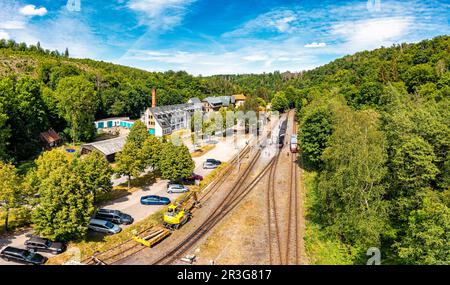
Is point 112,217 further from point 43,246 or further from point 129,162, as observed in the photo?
point 129,162

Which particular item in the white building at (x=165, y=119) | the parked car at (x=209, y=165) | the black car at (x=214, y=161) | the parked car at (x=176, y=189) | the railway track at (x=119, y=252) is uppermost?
the white building at (x=165, y=119)

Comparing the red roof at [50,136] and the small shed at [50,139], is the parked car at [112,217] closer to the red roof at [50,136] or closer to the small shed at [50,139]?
the small shed at [50,139]

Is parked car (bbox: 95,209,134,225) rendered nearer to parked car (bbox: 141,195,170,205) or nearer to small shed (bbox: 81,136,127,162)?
parked car (bbox: 141,195,170,205)

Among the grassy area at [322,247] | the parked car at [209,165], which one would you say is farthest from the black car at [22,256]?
the parked car at [209,165]

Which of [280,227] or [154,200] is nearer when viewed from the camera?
[280,227]

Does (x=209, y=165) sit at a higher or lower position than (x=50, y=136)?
lower

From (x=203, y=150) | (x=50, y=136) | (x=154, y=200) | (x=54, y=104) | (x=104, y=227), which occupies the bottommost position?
(x=104, y=227)

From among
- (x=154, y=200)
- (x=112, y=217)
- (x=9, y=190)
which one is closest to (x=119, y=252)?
(x=112, y=217)
